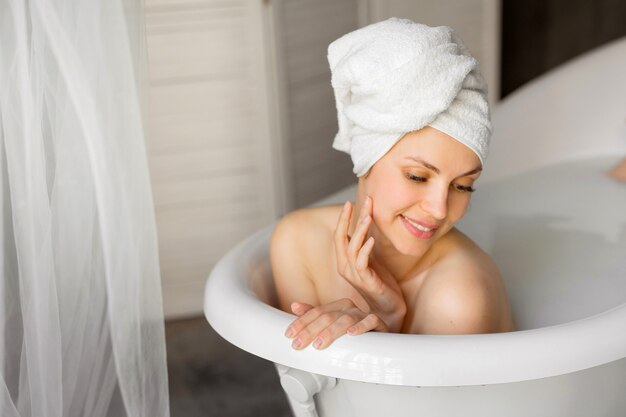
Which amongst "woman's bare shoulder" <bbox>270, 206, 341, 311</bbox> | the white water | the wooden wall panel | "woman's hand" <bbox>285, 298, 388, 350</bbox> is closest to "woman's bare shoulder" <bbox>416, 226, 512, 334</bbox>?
"woman's hand" <bbox>285, 298, 388, 350</bbox>

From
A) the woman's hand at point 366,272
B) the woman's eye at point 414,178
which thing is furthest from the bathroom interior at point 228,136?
the woman's eye at point 414,178

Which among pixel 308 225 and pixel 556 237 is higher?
pixel 308 225

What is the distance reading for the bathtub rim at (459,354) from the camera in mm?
1187

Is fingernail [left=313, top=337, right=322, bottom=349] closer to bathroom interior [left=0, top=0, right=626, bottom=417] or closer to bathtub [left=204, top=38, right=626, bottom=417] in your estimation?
bathtub [left=204, top=38, right=626, bottom=417]

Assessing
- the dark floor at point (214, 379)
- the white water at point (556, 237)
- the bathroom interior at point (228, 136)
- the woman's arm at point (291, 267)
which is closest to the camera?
the woman's arm at point (291, 267)

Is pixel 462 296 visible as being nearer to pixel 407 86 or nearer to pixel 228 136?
pixel 407 86

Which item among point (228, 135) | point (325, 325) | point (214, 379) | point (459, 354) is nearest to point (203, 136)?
point (228, 135)

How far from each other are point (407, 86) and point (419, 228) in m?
0.22

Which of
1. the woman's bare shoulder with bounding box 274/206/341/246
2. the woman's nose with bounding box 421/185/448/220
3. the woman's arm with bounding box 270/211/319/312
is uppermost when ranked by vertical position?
the woman's nose with bounding box 421/185/448/220

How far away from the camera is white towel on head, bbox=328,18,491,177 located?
1.27 meters

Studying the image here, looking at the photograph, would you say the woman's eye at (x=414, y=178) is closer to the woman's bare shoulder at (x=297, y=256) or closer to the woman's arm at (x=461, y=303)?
the woman's arm at (x=461, y=303)

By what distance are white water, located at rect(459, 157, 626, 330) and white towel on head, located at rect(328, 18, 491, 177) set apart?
1.76 ft

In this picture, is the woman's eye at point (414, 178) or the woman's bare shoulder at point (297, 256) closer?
the woman's eye at point (414, 178)

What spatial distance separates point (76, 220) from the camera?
4.11ft
